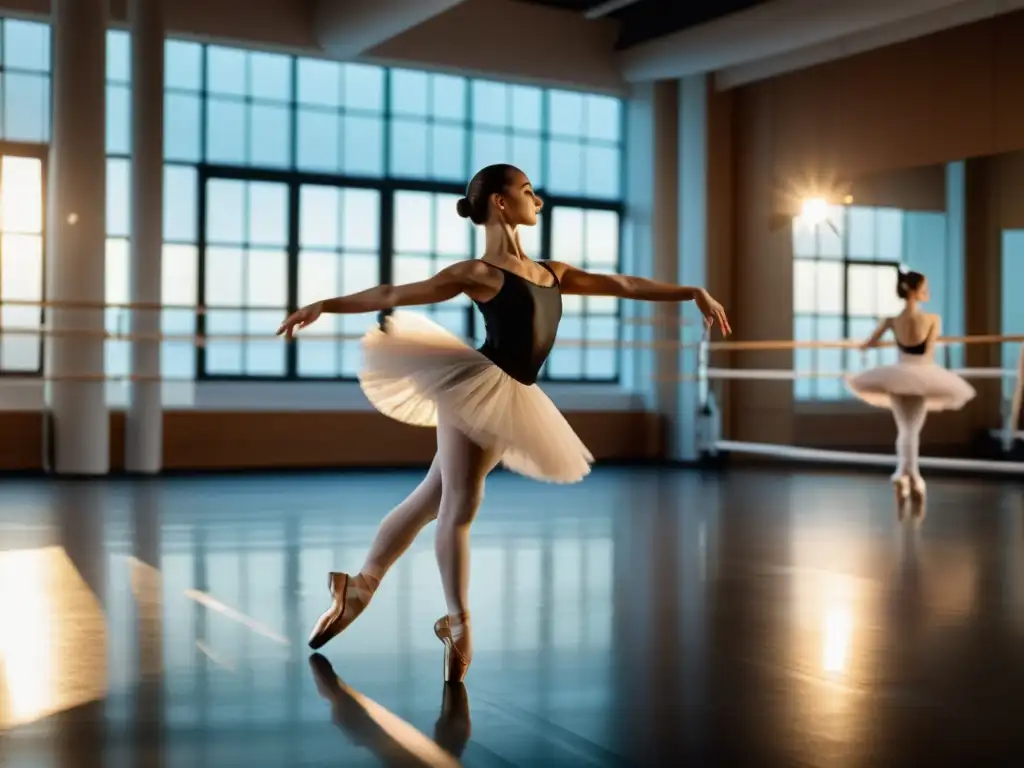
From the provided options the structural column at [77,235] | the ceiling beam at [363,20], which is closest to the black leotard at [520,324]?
the ceiling beam at [363,20]

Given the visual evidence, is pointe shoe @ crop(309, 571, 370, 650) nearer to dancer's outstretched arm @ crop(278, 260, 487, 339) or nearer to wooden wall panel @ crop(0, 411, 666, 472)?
dancer's outstretched arm @ crop(278, 260, 487, 339)

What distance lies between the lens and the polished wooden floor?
1.74m

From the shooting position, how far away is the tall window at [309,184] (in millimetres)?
7445

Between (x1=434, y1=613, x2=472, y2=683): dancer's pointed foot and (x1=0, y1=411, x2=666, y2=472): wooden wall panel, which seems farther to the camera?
(x1=0, y1=411, x2=666, y2=472): wooden wall panel

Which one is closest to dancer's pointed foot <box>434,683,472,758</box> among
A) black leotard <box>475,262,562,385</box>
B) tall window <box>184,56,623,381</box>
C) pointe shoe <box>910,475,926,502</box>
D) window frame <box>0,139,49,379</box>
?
black leotard <box>475,262,562,385</box>

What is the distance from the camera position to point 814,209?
8336mm

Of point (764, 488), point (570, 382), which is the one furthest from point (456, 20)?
point (764, 488)

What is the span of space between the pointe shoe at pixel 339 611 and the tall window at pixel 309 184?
191 inches

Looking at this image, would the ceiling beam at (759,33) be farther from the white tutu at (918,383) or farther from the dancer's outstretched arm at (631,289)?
the dancer's outstretched arm at (631,289)

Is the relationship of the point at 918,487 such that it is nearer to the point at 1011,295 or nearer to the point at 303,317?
the point at 1011,295

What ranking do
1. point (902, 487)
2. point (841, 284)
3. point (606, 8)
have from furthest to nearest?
point (841, 284)
point (606, 8)
point (902, 487)

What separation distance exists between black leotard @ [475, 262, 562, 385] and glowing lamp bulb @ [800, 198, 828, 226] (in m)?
6.35

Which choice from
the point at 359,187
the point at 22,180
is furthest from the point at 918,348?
the point at 22,180

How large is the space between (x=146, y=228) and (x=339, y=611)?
505cm
